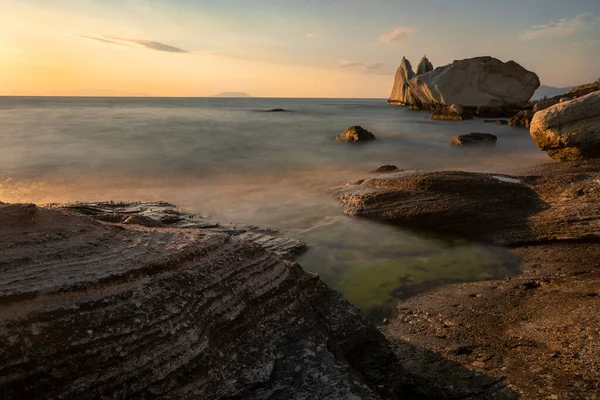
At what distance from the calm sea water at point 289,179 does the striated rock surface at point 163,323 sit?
2323 mm

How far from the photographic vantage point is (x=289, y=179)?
14484 millimetres

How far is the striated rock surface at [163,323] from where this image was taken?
240 centimetres

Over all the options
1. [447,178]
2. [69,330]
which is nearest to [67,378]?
[69,330]

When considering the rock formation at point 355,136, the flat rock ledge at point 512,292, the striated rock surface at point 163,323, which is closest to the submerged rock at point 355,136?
the rock formation at point 355,136

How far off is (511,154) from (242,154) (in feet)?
42.3

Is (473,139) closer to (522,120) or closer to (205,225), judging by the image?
(522,120)

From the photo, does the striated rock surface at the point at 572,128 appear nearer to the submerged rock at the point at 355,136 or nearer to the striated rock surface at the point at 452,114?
the submerged rock at the point at 355,136

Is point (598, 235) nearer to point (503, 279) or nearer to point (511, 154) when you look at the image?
point (503, 279)

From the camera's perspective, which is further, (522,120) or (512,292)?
(522,120)

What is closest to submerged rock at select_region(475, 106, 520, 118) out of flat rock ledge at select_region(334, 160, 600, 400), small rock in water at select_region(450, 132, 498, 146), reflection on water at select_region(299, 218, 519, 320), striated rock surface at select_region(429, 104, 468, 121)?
striated rock surface at select_region(429, 104, 468, 121)

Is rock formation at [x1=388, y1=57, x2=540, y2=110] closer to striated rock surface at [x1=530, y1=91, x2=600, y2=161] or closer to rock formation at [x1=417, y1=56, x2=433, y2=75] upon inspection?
rock formation at [x1=417, y1=56, x2=433, y2=75]

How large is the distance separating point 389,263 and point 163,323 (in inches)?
190

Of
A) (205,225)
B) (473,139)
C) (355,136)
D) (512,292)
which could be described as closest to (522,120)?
(473,139)

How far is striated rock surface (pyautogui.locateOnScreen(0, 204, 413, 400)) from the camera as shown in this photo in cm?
240
